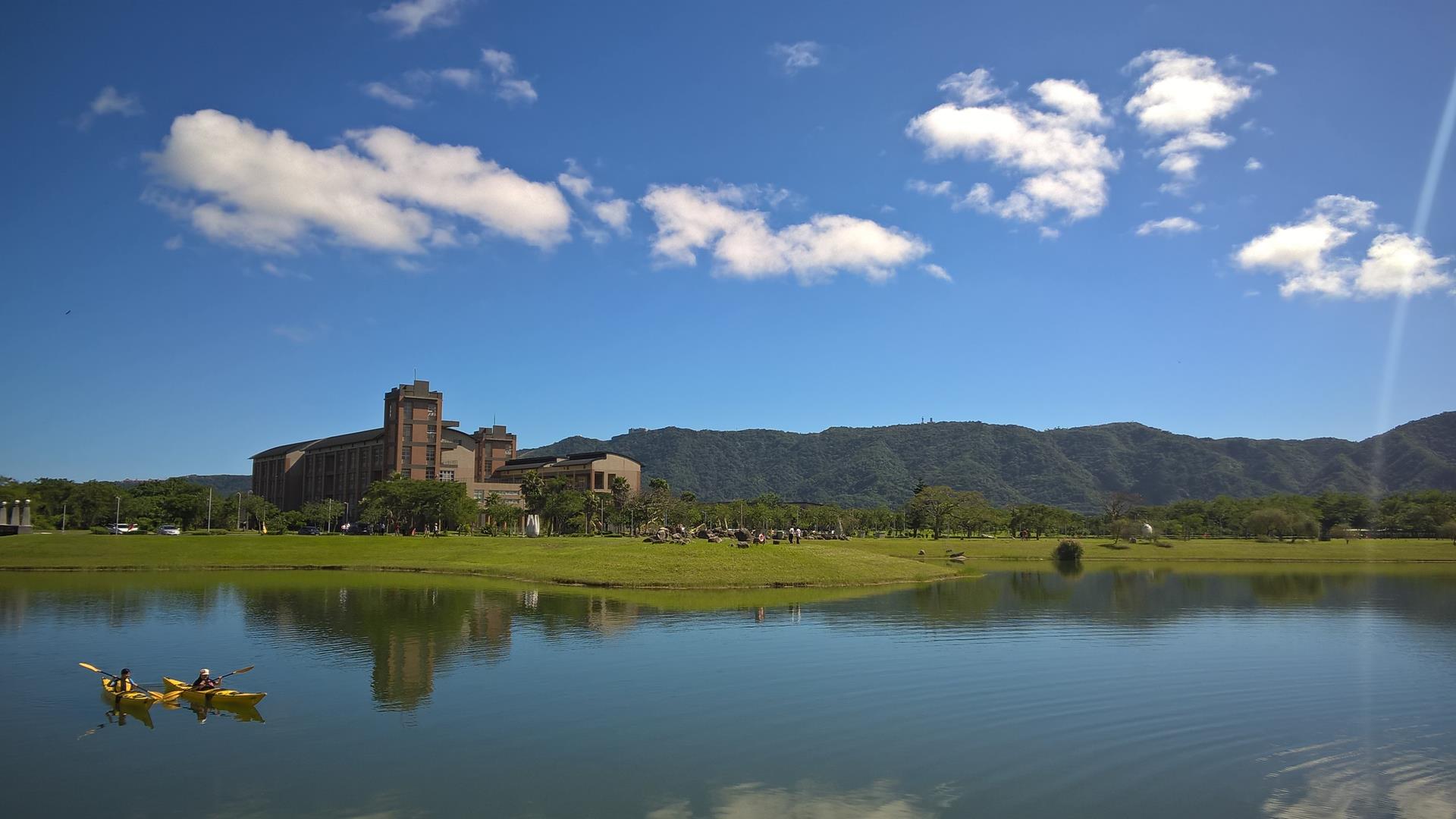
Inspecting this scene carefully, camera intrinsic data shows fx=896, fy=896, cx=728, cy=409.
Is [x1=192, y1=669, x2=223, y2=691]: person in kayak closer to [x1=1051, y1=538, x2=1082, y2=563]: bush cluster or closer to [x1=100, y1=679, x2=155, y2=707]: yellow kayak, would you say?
[x1=100, y1=679, x2=155, y2=707]: yellow kayak

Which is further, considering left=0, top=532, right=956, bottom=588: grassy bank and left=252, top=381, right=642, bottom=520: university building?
left=252, top=381, right=642, bottom=520: university building

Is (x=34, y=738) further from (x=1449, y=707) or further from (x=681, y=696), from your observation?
(x=1449, y=707)

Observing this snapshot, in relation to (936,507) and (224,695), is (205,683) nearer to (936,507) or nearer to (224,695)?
(224,695)

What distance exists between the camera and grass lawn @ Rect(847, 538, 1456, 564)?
97812 millimetres

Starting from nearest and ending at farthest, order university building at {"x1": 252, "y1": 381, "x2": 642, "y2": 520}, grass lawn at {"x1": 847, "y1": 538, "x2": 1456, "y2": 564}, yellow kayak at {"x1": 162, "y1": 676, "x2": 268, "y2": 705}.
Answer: yellow kayak at {"x1": 162, "y1": 676, "x2": 268, "y2": 705} → grass lawn at {"x1": 847, "y1": 538, "x2": 1456, "y2": 564} → university building at {"x1": 252, "y1": 381, "x2": 642, "y2": 520}

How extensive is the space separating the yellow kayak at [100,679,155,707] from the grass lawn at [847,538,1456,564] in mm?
73260

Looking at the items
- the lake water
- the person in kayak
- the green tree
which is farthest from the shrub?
the person in kayak

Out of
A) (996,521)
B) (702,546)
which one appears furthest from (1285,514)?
(702,546)

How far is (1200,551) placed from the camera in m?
106

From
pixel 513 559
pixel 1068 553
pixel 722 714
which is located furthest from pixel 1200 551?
pixel 722 714

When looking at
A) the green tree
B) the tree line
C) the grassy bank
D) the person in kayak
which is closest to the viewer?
the person in kayak

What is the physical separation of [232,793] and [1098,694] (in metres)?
A: 22.7

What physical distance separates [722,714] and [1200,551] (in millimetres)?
99641

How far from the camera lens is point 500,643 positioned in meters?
34.2
